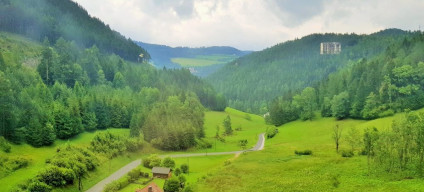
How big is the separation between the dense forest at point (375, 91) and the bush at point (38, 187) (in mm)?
101366

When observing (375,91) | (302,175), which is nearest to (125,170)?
(302,175)

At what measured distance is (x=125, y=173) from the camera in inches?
3469

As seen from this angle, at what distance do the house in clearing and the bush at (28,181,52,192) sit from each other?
2448 cm

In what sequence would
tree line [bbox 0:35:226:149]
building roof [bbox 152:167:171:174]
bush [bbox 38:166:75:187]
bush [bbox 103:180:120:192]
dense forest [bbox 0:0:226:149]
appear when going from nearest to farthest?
1. bush [bbox 38:166:75:187]
2. bush [bbox 103:180:120:192]
3. building roof [bbox 152:167:171:174]
4. tree line [bbox 0:35:226:149]
5. dense forest [bbox 0:0:226:149]

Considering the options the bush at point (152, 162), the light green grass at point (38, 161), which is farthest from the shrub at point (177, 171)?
the light green grass at point (38, 161)

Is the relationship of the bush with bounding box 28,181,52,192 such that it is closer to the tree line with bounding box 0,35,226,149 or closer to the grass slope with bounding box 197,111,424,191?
the tree line with bounding box 0,35,226,149

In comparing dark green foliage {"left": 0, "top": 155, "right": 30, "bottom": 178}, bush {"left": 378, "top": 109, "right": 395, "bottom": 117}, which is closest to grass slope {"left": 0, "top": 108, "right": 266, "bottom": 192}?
dark green foliage {"left": 0, "top": 155, "right": 30, "bottom": 178}

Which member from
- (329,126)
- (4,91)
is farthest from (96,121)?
(329,126)

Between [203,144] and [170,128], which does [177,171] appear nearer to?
[170,128]

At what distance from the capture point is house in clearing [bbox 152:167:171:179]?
8394cm

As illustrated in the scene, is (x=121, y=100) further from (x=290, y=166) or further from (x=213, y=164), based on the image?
(x=290, y=166)

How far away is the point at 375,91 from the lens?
134 m

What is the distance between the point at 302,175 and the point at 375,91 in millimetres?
80188

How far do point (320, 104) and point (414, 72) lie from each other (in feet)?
140
